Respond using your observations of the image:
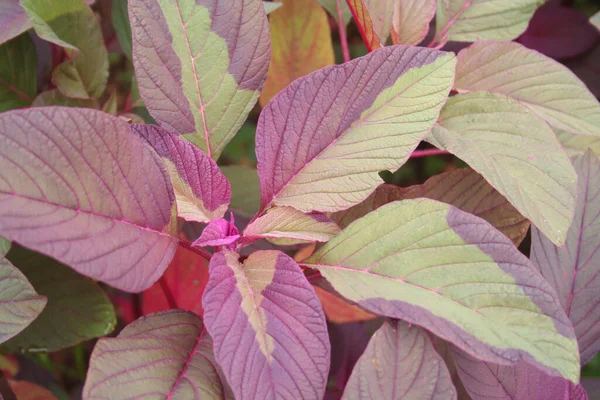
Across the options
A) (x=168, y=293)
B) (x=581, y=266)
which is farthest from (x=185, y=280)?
(x=581, y=266)

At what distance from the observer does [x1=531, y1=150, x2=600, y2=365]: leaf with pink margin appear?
64 cm

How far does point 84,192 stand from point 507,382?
0.48 metres

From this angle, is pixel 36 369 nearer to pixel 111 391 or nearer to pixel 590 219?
pixel 111 391

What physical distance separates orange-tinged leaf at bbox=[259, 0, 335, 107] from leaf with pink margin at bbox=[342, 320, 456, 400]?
489 mm

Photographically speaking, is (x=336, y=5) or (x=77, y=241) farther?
(x=336, y=5)

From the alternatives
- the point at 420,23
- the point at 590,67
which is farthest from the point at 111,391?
the point at 590,67

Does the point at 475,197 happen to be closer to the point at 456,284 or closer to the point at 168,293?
the point at 456,284

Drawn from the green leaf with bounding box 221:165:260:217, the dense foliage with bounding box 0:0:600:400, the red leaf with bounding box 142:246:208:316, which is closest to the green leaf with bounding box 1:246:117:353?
the dense foliage with bounding box 0:0:600:400

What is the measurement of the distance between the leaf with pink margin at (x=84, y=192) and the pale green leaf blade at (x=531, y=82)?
1.45ft

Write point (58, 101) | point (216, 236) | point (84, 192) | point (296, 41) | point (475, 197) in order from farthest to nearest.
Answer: point (296, 41) → point (58, 101) → point (475, 197) → point (216, 236) → point (84, 192)

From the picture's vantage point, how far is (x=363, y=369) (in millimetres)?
512

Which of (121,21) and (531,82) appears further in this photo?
(121,21)

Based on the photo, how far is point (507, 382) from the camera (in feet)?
1.96

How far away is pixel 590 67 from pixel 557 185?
635 millimetres
